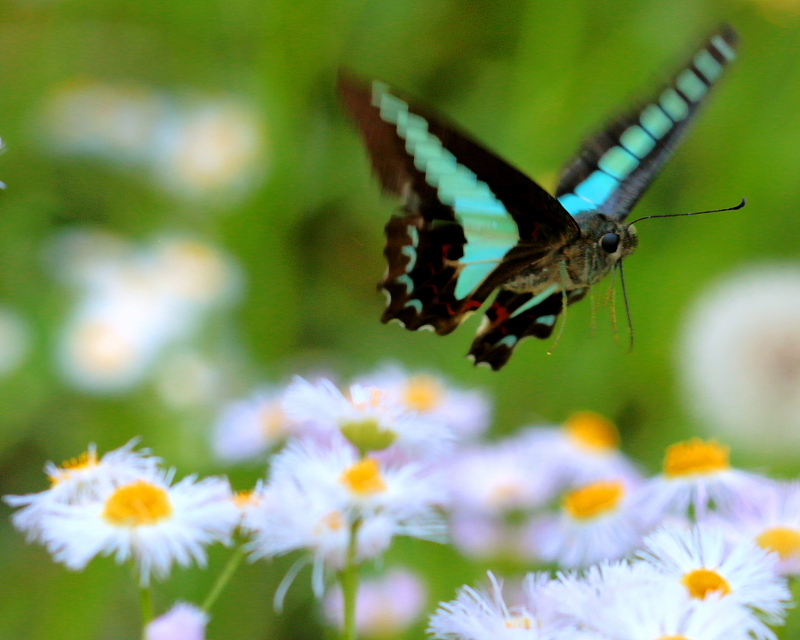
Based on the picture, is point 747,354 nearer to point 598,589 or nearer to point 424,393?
point 424,393

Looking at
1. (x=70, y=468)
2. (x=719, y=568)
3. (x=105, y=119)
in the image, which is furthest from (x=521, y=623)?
(x=105, y=119)

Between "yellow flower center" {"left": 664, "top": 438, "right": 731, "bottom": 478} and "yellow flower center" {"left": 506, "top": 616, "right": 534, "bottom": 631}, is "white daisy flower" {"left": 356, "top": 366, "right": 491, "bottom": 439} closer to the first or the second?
"yellow flower center" {"left": 664, "top": 438, "right": 731, "bottom": 478}

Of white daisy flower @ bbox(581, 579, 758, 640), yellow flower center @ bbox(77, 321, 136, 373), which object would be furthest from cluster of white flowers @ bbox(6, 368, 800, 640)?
yellow flower center @ bbox(77, 321, 136, 373)

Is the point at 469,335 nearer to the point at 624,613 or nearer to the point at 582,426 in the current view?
the point at 582,426

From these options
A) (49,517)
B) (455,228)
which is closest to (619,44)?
(455,228)

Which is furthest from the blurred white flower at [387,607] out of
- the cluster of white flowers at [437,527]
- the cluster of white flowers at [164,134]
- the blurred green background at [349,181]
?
the cluster of white flowers at [164,134]

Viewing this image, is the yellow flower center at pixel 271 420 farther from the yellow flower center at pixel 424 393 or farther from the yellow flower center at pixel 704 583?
the yellow flower center at pixel 704 583

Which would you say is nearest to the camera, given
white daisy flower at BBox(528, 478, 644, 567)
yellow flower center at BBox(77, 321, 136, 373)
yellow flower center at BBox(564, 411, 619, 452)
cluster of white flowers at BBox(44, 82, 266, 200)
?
white daisy flower at BBox(528, 478, 644, 567)
